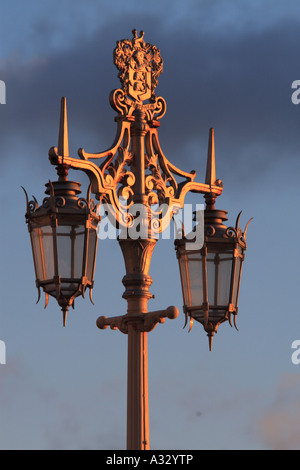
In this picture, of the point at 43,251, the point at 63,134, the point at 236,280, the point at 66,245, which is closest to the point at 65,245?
the point at 66,245

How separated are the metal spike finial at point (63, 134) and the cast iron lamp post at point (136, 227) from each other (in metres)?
0.01

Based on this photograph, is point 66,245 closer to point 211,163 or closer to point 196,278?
point 196,278

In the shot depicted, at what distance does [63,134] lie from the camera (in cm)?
2303

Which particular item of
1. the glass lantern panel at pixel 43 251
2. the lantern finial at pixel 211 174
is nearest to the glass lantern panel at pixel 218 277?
the lantern finial at pixel 211 174

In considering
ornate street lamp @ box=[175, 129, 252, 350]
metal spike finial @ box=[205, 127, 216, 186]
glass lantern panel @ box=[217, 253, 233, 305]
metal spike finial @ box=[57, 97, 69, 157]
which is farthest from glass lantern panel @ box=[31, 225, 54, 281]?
metal spike finial @ box=[205, 127, 216, 186]

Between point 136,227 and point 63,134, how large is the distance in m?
1.59

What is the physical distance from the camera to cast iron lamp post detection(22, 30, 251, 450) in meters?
22.8

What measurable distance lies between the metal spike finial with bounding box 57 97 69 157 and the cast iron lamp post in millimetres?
12

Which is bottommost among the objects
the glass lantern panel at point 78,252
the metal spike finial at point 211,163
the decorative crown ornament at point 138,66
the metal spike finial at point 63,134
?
the glass lantern panel at point 78,252

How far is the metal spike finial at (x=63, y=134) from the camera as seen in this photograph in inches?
905

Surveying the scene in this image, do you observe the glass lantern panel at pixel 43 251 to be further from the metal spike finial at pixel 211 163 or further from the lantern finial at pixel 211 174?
the metal spike finial at pixel 211 163
